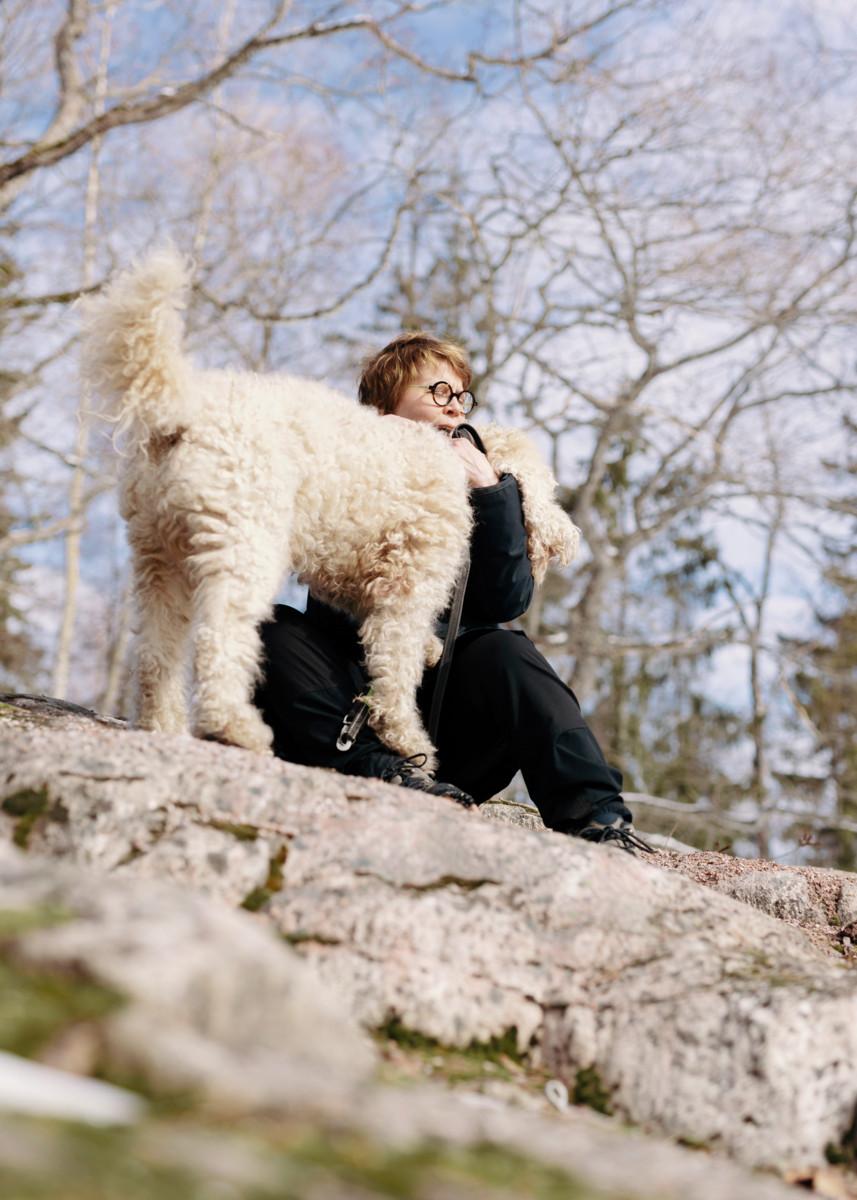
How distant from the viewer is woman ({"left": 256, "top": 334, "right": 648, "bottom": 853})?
3234mm

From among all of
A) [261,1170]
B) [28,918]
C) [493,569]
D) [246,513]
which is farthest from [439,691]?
[261,1170]

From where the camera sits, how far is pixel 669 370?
40.4ft

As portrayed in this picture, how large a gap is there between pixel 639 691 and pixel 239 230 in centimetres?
959

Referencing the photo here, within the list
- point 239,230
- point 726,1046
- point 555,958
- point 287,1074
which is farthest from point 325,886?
point 239,230

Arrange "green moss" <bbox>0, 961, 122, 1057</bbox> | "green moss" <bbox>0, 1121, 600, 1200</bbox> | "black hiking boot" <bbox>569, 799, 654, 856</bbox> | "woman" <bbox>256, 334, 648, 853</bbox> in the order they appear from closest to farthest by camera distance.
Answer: "green moss" <bbox>0, 1121, 600, 1200</bbox>, "green moss" <bbox>0, 961, 122, 1057</bbox>, "black hiking boot" <bbox>569, 799, 654, 856</bbox>, "woman" <bbox>256, 334, 648, 853</bbox>

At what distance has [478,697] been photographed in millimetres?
3477

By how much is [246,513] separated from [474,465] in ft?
3.23

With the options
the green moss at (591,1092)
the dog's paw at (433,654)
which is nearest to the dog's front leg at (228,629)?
the dog's paw at (433,654)

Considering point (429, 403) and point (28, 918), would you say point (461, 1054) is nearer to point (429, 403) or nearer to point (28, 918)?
point (28, 918)

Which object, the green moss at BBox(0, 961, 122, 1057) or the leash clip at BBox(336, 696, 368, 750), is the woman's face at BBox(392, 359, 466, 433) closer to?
the leash clip at BBox(336, 696, 368, 750)

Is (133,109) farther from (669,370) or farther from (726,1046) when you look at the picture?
(726,1046)

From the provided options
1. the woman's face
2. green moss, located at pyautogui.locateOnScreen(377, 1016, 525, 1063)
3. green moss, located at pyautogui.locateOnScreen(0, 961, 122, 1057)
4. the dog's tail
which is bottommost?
green moss, located at pyautogui.locateOnScreen(377, 1016, 525, 1063)

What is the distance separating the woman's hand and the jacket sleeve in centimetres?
5

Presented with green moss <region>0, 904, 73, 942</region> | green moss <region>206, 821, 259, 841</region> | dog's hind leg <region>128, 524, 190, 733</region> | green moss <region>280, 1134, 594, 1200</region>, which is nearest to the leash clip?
dog's hind leg <region>128, 524, 190, 733</region>
